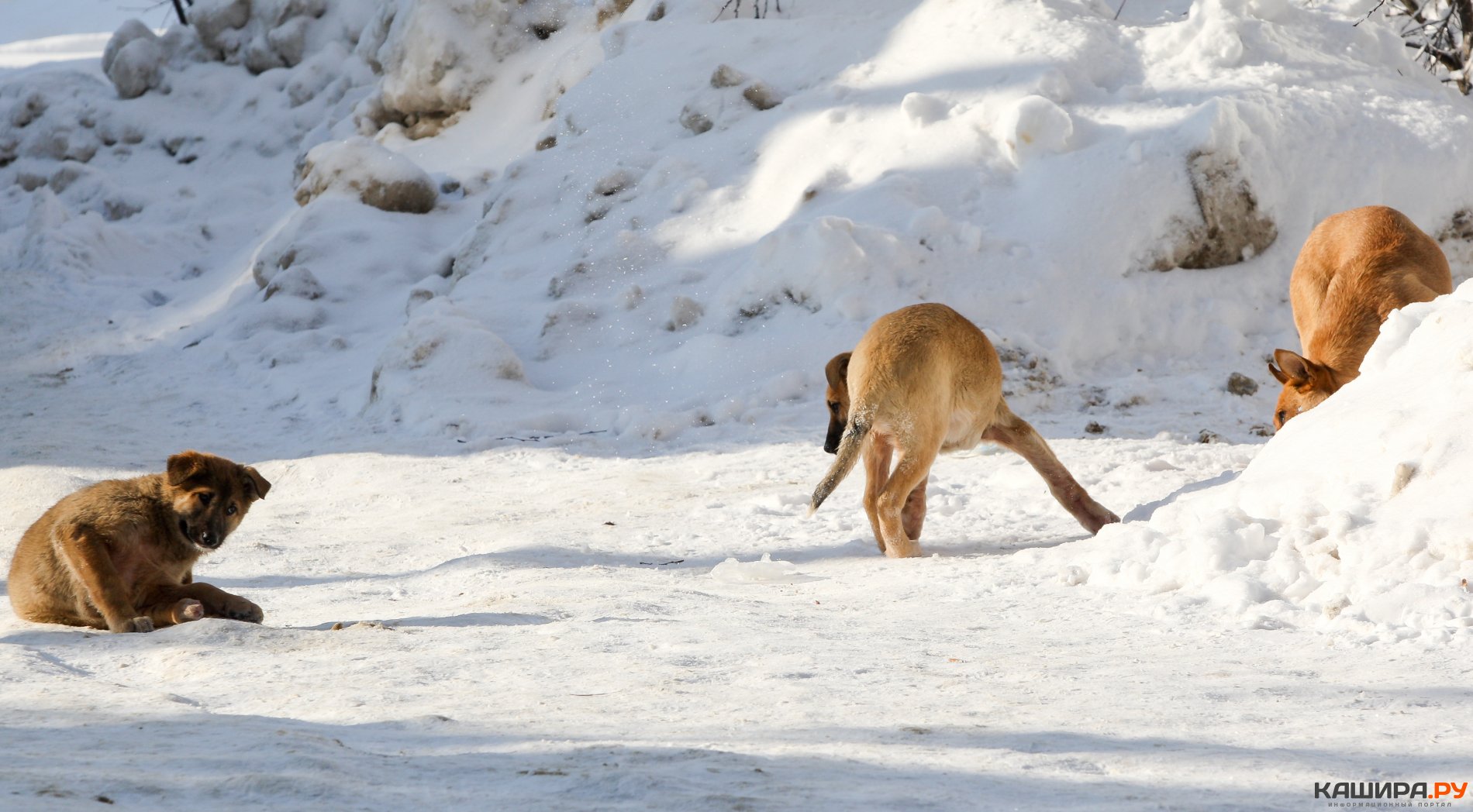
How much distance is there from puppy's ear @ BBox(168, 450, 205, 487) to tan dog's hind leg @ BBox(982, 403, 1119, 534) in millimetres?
3632

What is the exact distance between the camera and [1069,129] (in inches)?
412

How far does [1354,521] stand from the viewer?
4207 mm

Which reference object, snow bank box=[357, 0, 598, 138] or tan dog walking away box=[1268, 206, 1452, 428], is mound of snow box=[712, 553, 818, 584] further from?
snow bank box=[357, 0, 598, 138]

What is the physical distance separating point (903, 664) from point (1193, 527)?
1512 mm

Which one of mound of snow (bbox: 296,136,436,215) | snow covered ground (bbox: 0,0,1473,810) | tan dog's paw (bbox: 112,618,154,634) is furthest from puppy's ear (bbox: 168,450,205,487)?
mound of snow (bbox: 296,136,436,215)

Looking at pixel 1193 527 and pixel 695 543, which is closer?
pixel 1193 527

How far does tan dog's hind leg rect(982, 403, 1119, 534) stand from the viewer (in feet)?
19.9

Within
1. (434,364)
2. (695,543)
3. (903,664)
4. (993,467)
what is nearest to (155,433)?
(434,364)

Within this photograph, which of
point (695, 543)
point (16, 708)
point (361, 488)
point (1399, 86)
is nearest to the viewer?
point (16, 708)

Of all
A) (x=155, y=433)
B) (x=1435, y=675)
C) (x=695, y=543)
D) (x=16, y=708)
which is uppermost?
(x=16, y=708)

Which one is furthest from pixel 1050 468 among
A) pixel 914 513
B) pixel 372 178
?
pixel 372 178

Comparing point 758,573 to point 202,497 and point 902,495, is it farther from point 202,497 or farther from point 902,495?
point 202,497

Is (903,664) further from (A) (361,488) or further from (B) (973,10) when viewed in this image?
(B) (973,10)

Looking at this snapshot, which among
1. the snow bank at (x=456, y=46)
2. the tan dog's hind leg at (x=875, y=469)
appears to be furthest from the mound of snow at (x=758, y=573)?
the snow bank at (x=456, y=46)
